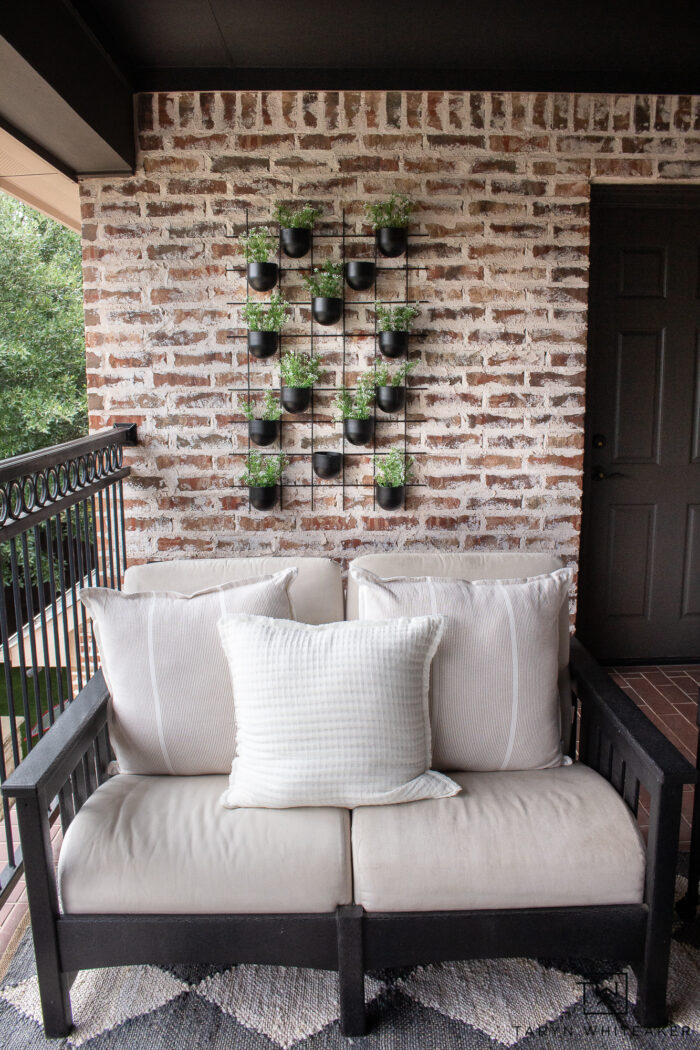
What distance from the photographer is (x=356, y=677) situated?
5.76 ft

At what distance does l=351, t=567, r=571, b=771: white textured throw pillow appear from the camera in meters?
1.90

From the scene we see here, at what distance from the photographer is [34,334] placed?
29.7 feet

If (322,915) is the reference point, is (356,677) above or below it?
above

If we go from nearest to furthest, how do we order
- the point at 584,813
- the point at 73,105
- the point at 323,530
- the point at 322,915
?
the point at 322,915
the point at 584,813
the point at 73,105
the point at 323,530

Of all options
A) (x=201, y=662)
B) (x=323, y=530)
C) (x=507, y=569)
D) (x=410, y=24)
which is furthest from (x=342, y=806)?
(x=410, y=24)

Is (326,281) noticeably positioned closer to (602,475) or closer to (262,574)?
(262,574)

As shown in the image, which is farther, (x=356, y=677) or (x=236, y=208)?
(x=236, y=208)

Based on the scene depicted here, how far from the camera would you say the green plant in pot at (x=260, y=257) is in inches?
119

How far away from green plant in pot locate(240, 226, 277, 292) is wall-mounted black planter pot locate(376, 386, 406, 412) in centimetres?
61

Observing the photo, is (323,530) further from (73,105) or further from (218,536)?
(73,105)

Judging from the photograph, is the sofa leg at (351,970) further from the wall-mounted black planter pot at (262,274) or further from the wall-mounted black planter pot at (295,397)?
the wall-mounted black planter pot at (262,274)

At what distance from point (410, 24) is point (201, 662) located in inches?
88.6

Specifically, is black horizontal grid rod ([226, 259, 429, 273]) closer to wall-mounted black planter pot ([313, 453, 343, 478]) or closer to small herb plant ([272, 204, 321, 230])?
small herb plant ([272, 204, 321, 230])

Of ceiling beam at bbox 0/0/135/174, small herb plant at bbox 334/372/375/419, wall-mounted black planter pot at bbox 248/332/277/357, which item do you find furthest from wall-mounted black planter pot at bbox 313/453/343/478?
ceiling beam at bbox 0/0/135/174
